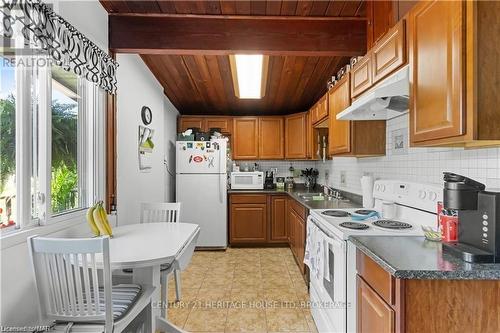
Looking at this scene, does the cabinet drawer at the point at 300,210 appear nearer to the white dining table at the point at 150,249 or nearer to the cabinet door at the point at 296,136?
the cabinet door at the point at 296,136

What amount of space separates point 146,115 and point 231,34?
1355 mm

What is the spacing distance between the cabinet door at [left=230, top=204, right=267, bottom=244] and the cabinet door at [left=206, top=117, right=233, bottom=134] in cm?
134

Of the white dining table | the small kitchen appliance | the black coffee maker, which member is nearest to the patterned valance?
the white dining table

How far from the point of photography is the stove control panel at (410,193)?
1701mm

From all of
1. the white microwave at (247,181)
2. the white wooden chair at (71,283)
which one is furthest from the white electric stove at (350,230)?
the white microwave at (247,181)

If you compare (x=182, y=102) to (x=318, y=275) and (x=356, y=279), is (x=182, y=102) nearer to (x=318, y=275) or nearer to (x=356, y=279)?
(x=318, y=275)

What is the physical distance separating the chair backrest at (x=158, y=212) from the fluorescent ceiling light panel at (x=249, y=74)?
1489 millimetres

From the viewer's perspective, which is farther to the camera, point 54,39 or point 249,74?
point 249,74

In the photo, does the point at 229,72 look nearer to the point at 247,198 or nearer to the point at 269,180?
the point at 247,198

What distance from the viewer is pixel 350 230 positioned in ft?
5.51

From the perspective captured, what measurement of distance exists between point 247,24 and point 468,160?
70.4 inches

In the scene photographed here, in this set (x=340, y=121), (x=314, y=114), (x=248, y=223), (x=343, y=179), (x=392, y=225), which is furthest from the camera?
(x=248, y=223)

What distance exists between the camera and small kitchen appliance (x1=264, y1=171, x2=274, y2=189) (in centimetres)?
495

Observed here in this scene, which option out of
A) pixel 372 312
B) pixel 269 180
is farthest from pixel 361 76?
pixel 269 180
